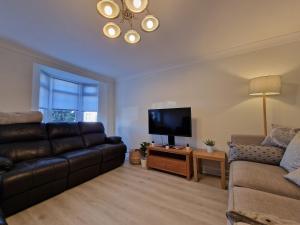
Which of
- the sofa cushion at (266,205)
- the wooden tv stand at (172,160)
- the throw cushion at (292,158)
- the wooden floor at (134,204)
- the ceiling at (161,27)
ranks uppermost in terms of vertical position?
the ceiling at (161,27)

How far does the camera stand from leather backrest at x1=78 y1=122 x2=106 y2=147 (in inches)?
128

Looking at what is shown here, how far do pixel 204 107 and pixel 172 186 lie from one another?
1.65 meters

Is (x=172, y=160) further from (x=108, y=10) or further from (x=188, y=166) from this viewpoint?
(x=108, y=10)

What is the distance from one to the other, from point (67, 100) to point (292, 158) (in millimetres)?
4964

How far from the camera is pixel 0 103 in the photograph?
98.6 inches

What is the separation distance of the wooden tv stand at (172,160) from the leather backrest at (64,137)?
1.49m

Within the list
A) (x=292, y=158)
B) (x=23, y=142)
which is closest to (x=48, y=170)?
(x=23, y=142)

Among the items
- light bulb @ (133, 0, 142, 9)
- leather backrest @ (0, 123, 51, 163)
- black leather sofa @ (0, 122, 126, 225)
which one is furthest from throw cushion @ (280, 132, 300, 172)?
leather backrest @ (0, 123, 51, 163)

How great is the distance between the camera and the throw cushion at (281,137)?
71.4 inches

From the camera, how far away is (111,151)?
3.06 meters

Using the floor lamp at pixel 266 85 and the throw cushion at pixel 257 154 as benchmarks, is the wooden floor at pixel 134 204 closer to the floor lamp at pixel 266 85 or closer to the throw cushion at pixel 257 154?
the throw cushion at pixel 257 154

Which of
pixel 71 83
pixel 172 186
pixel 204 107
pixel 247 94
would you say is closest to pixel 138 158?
pixel 172 186

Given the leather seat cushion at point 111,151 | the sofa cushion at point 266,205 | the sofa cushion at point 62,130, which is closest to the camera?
the sofa cushion at point 266,205

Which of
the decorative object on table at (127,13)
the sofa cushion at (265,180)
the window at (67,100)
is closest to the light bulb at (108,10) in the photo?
the decorative object on table at (127,13)
